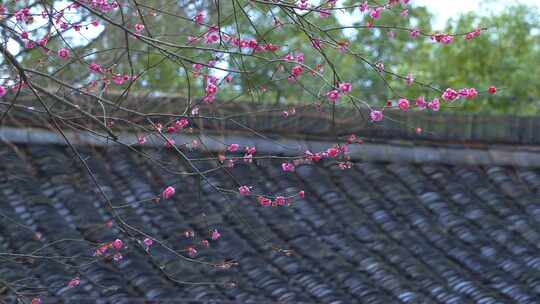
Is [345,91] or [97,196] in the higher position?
[345,91]

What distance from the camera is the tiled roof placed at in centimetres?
495

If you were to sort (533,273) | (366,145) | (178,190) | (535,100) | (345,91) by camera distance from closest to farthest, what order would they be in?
(345,91) → (533,273) → (178,190) → (366,145) → (535,100)

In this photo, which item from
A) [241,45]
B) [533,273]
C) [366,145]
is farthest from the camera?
[366,145]

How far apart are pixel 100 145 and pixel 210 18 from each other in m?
0.99

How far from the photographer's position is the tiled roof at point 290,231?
4.95 meters

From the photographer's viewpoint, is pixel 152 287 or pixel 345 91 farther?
pixel 152 287

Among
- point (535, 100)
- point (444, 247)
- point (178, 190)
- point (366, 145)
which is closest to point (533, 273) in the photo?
point (444, 247)

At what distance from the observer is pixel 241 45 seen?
12.6ft

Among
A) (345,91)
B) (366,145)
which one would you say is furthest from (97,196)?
(345,91)

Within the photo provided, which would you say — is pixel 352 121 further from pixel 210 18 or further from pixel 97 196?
pixel 97 196

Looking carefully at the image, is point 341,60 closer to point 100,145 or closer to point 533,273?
point 100,145

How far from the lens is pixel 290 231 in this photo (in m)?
5.77

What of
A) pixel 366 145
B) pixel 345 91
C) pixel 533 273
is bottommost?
pixel 533 273

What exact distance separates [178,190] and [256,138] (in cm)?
63
